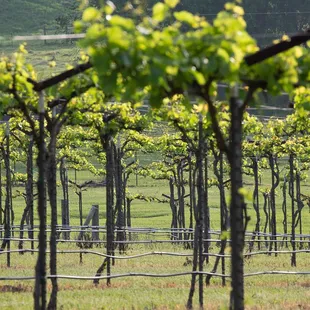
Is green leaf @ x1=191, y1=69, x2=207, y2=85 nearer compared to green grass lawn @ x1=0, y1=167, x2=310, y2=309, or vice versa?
green leaf @ x1=191, y1=69, x2=207, y2=85

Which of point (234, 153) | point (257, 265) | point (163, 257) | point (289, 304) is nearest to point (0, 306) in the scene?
point (289, 304)

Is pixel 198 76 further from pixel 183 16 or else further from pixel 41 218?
pixel 41 218

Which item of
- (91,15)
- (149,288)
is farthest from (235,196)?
(149,288)

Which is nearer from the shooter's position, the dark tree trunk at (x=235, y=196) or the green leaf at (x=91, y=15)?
the green leaf at (x=91, y=15)

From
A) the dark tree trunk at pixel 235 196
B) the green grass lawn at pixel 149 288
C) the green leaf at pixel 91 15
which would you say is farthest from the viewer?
the green grass lawn at pixel 149 288

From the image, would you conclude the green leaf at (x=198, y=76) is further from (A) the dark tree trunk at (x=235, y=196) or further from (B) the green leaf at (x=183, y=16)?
(A) the dark tree trunk at (x=235, y=196)

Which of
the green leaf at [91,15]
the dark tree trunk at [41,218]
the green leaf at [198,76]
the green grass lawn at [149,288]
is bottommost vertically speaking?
the green grass lawn at [149,288]

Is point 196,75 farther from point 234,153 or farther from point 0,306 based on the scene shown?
point 0,306

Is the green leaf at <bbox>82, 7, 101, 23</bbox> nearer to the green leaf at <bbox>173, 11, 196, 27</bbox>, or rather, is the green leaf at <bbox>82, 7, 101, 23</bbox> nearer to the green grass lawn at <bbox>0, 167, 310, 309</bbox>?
the green leaf at <bbox>173, 11, 196, 27</bbox>

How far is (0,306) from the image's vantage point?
45.0 feet

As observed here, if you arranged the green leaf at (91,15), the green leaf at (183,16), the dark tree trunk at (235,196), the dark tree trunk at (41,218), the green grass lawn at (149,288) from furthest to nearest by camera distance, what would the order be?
the green grass lawn at (149,288), the dark tree trunk at (41,218), the dark tree trunk at (235,196), the green leaf at (183,16), the green leaf at (91,15)

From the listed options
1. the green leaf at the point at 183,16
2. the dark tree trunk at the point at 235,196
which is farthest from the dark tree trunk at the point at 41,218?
the green leaf at the point at 183,16

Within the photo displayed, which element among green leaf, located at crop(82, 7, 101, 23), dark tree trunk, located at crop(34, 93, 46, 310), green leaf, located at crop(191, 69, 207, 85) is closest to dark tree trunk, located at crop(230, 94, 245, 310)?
green leaf, located at crop(191, 69, 207, 85)

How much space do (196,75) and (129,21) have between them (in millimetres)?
601
